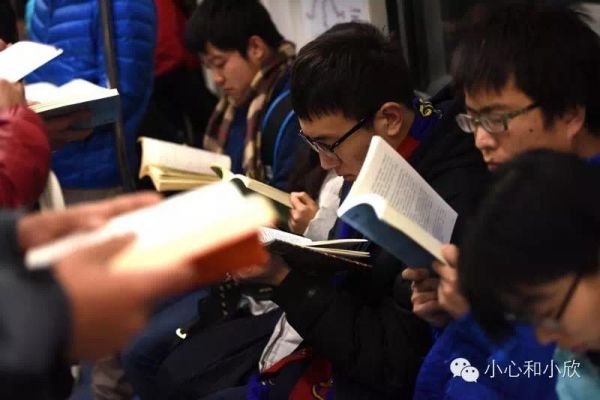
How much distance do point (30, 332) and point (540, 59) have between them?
3.30 ft

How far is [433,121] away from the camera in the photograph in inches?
68.2

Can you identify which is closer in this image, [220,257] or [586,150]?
[220,257]

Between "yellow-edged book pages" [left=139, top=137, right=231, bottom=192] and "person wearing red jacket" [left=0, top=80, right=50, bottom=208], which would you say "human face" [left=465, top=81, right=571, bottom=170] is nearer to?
"person wearing red jacket" [left=0, top=80, right=50, bottom=208]

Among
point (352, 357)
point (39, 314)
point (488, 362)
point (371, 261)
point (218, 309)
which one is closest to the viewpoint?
point (39, 314)

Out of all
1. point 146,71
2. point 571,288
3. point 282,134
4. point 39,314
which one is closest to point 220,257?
point 39,314

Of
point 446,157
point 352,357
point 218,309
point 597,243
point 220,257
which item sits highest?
point 220,257

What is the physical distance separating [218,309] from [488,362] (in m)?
0.86

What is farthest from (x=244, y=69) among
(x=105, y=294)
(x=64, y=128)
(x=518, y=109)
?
(x=105, y=294)

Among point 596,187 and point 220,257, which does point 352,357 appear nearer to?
point 596,187

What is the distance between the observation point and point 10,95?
175 centimetres

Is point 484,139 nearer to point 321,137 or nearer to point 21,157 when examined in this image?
point 321,137

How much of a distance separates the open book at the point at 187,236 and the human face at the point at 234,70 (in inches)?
66.0

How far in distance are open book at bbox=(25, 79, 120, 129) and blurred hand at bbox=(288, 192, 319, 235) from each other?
1.60 ft

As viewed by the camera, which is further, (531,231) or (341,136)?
(341,136)
